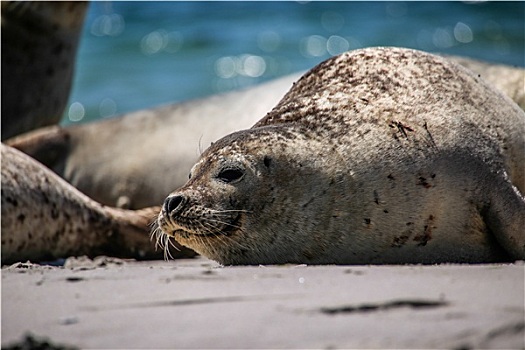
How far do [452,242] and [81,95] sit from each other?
11.0 metres

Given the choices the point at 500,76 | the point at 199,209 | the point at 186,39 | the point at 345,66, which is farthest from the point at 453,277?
the point at 186,39

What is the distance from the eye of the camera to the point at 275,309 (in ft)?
9.06

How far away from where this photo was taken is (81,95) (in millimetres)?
14508

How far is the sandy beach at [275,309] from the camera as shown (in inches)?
98.8

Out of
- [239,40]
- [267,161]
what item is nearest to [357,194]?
[267,161]

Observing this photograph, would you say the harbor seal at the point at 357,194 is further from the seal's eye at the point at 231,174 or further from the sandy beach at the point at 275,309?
the sandy beach at the point at 275,309

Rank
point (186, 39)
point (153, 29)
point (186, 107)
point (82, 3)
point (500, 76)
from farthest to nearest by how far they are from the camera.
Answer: point (153, 29) → point (186, 39) → point (82, 3) → point (186, 107) → point (500, 76)

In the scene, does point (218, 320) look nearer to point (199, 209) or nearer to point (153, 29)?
point (199, 209)

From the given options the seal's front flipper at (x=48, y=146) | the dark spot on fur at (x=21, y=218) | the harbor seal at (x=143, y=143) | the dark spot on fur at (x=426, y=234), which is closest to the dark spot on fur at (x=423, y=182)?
the dark spot on fur at (x=426, y=234)

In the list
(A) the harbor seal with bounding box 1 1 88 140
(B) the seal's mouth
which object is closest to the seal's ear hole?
(B) the seal's mouth

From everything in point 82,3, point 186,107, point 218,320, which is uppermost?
point 82,3

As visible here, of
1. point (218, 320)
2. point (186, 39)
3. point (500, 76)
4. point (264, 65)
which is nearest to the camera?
point (218, 320)

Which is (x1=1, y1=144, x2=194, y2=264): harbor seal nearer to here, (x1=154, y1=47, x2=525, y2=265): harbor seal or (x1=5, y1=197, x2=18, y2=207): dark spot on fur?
(x1=5, y1=197, x2=18, y2=207): dark spot on fur

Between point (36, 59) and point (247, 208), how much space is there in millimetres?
5121
